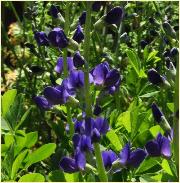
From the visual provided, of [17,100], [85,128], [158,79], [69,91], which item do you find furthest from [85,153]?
[17,100]

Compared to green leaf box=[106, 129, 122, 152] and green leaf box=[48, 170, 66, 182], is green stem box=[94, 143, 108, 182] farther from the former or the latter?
green leaf box=[106, 129, 122, 152]

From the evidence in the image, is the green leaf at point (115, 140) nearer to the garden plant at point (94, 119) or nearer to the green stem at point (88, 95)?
the garden plant at point (94, 119)

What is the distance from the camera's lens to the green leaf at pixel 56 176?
167 centimetres

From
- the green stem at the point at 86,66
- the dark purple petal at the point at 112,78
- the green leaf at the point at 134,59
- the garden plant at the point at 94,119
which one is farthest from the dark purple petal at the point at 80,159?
the green leaf at the point at 134,59

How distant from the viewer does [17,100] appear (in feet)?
7.06

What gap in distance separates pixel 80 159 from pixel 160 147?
243 millimetres

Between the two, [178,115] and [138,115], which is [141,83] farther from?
[178,115]

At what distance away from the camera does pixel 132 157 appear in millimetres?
1569

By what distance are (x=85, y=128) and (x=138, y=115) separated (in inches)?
18.3

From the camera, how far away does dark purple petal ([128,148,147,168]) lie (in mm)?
1548

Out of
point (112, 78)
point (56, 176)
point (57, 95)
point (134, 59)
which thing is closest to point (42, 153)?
point (56, 176)

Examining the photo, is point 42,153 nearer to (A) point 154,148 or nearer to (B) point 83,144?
(B) point 83,144

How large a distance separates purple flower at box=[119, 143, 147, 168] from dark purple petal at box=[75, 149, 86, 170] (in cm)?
12

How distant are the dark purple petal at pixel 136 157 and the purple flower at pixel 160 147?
7cm
